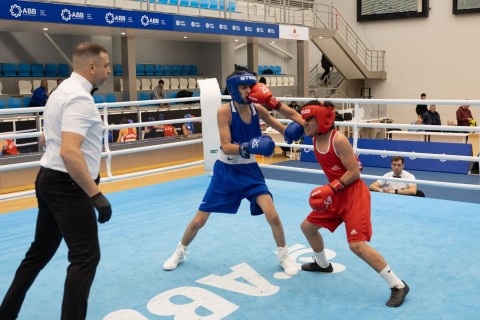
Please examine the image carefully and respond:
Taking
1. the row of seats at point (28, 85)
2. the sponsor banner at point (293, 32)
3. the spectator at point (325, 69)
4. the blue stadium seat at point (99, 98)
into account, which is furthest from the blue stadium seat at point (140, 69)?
the spectator at point (325, 69)

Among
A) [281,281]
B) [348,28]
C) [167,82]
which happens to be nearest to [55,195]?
[281,281]

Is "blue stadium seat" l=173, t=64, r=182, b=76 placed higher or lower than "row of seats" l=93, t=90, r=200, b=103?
higher

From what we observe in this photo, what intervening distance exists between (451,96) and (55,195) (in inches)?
719

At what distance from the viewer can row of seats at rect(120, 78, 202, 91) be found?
635 inches

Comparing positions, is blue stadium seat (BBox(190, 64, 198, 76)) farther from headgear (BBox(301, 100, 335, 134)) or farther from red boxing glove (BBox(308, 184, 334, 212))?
red boxing glove (BBox(308, 184, 334, 212))

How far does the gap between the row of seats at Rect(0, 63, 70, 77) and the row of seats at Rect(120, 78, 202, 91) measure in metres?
2.11

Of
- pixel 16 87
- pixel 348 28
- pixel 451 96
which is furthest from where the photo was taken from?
pixel 348 28

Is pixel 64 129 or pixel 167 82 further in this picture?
pixel 167 82

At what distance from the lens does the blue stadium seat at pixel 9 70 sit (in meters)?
13.7

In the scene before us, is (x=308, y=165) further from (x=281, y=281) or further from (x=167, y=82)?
(x=167, y=82)

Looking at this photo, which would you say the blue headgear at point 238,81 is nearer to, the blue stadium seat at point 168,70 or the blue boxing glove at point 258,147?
the blue boxing glove at point 258,147

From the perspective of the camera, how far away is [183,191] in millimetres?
5914

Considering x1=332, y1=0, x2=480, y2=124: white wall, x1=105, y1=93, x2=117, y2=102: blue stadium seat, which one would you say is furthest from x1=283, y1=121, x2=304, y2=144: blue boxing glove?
x1=332, y1=0, x2=480, y2=124: white wall

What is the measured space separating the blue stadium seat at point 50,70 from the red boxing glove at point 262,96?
12.7 metres
